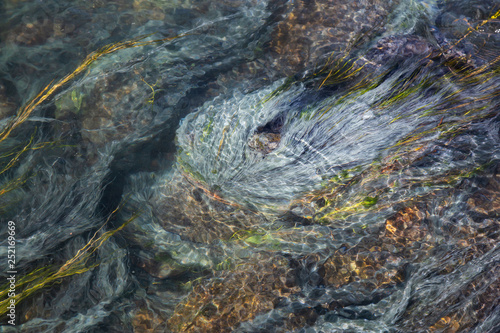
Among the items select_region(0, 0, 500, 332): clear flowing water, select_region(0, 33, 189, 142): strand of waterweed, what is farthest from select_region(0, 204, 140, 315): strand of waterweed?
select_region(0, 33, 189, 142): strand of waterweed

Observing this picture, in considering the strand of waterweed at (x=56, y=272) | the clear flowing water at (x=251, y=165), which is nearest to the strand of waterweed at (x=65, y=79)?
the clear flowing water at (x=251, y=165)

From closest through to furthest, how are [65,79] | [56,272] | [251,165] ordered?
1. [56,272]
2. [251,165]
3. [65,79]

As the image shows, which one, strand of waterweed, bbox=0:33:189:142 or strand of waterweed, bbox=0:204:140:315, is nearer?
strand of waterweed, bbox=0:204:140:315

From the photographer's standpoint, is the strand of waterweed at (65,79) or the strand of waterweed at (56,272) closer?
the strand of waterweed at (56,272)

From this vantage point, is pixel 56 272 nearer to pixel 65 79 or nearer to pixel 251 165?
pixel 65 79

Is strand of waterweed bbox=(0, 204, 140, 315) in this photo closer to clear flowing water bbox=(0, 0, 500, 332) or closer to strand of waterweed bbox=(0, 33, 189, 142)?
clear flowing water bbox=(0, 0, 500, 332)

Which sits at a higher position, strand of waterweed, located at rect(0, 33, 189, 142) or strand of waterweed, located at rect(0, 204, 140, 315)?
strand of waterweed, located at rect(0, 33, 189, 142)

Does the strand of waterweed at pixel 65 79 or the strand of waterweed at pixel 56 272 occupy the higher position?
the strand of waterweed at pixel 65 79

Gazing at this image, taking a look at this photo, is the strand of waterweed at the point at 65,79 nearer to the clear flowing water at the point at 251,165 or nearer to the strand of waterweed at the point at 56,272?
the clear flowing water at the point at 251,165

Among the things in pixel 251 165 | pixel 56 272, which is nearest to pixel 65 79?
pixel 56 272
